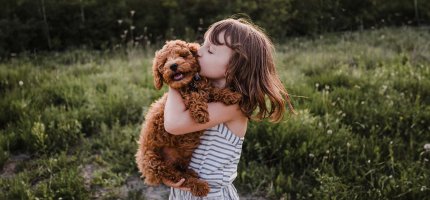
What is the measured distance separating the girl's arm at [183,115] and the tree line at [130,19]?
5.98 meters

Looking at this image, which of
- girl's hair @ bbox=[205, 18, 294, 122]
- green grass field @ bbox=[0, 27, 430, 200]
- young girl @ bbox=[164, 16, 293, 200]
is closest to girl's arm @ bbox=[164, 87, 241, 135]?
young girl @ bbox=[164, 16, 293, 200]

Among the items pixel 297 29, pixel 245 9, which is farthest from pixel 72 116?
pixel 297 29

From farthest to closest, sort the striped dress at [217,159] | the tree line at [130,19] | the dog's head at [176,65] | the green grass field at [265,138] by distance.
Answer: the tree line at [130,19] < the green grass field at [265,138] < the striped dress at [217,159] < the dog's head at [176,65]

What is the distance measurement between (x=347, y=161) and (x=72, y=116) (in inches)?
103

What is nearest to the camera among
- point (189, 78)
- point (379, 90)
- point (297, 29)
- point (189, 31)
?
point (189, 78)

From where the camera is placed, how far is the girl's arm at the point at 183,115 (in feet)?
7.28

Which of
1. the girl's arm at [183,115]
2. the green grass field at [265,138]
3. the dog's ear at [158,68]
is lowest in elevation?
the green grass field at [265,138]

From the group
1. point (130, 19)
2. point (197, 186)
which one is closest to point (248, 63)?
point (197, 186)

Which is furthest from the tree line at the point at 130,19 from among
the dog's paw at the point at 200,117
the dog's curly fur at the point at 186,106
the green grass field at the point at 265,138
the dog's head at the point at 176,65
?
the dog's paw at the point at 200,117

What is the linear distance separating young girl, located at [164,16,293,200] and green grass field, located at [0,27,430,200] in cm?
77

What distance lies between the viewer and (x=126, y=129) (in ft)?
14.8

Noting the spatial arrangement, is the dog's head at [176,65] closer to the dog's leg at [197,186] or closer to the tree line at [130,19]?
the dog's leg at [197,186]

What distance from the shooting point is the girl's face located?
7.21 feet

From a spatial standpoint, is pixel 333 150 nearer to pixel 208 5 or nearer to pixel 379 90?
pixel 379 90
